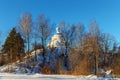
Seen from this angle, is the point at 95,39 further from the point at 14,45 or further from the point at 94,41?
the point at 14,45

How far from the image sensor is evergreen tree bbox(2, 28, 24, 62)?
3500 centimetres

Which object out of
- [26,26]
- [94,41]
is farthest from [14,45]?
[94,41]

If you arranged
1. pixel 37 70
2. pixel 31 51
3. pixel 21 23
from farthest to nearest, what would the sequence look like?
pixel 31 51 < pixel 21 23 < pixel 37 70

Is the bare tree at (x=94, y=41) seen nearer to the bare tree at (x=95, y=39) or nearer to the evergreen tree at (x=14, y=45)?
the bare tree at (x=95, y=39)

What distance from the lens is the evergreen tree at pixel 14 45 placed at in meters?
35.0

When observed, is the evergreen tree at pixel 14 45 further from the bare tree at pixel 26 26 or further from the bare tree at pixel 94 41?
the bare tree at pixel 94 41

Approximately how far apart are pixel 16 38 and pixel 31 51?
345 cm

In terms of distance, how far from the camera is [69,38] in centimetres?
4009

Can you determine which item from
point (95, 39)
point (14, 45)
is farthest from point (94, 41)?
point (14, 45)

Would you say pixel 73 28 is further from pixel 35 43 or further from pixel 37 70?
pixel 37 70

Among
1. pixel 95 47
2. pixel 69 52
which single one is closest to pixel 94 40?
pixel 95 47

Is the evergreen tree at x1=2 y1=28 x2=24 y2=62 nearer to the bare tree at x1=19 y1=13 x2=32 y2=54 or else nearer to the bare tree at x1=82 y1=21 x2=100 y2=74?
the bare tree at x1=19 y1=13 x2=32 y2=54

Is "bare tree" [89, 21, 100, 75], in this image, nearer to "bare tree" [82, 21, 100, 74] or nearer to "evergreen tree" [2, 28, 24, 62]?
"bare tree" [82, 21, 100, 74]

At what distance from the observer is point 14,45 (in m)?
35.2
